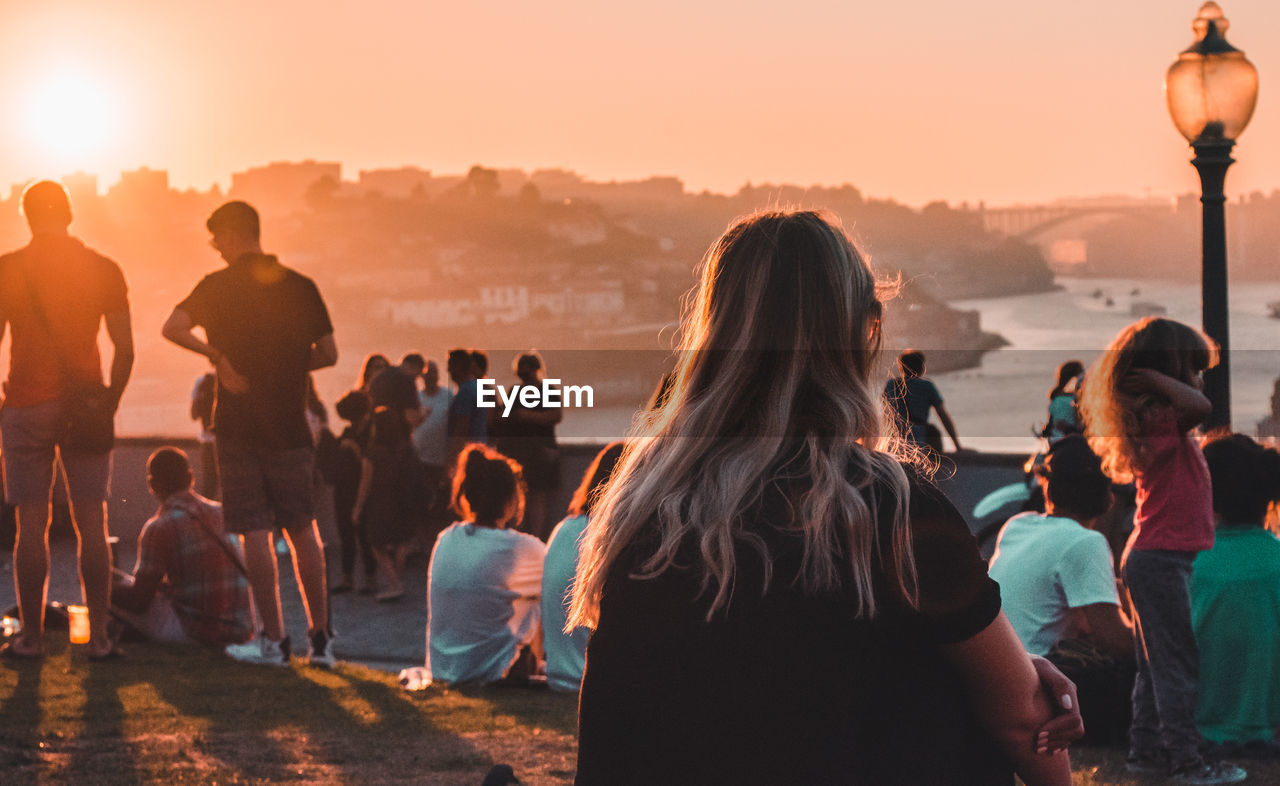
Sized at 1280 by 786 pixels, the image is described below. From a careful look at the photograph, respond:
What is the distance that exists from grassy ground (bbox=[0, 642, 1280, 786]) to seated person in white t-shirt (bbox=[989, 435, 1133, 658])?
407 mm

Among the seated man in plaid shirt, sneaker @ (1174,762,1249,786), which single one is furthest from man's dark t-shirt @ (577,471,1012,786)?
the seated man in plaid shirt

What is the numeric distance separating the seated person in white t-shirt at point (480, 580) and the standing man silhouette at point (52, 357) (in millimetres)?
1349

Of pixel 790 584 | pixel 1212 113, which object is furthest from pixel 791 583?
pixel 1212 113

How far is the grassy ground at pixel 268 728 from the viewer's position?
4.14 meters

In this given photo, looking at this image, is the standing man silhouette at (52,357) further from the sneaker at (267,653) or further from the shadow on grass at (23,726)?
the sneaker at (267,653)

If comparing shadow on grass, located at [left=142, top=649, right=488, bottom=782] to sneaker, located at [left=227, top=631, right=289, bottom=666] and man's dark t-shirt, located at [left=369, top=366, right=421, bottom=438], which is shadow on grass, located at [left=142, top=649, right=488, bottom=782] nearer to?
sneaker, located at [left=227, top=631, right=289, bottom=666]

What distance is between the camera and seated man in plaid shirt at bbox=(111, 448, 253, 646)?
250 inches

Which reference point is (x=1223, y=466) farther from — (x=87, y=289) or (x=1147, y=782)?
(x=87, y=289)

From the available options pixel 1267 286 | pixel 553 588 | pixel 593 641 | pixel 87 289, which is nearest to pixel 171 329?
pixel 87 289

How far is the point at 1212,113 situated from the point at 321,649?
4456mm

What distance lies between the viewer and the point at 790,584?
5.03 ft

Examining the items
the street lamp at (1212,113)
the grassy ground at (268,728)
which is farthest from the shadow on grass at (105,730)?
the street lamp at (1212,113)

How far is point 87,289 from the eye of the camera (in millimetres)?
5504

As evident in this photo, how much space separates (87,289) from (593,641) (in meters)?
4.38
